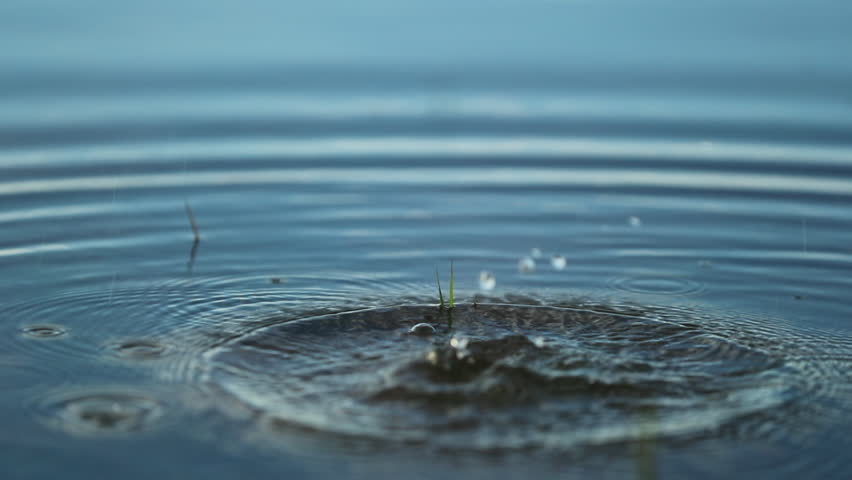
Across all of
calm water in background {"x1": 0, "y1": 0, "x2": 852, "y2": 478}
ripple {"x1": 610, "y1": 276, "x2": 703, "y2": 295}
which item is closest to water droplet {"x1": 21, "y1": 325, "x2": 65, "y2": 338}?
calm water in background {"x1": 0, "y1": 0, "x2": 852, "y2": 478}

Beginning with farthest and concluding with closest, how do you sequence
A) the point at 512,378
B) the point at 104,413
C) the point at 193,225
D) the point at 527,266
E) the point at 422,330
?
the point at 193,225 < the point at 527,266 < the point at 422,330 < the point at 512,378 < the point at 104,413

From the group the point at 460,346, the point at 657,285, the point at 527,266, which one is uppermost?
the point at 527,266

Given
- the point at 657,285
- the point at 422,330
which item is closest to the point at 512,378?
the point at 422,330

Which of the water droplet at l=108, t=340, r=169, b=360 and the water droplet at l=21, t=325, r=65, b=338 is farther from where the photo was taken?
the water droplet at l=21, t=325, r=65, b=338

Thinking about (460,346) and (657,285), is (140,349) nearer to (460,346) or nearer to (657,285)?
(460,346)

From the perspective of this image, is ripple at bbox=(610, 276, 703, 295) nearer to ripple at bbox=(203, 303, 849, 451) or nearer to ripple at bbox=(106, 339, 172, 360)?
ripple at bbox=(203, 303, 849, 451)

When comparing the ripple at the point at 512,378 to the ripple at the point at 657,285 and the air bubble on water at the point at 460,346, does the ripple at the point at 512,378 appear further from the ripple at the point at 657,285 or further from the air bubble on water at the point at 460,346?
the ripple at the point at 657,285
